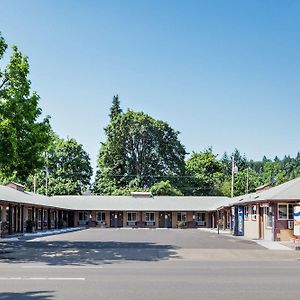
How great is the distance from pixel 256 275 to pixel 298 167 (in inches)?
5879

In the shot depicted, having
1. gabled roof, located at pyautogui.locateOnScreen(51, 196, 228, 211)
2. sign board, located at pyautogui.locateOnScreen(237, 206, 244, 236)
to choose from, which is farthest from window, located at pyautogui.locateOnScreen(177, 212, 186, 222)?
sign board, located at pyautogui.locateOnScreen(237, 206, 244, 236)

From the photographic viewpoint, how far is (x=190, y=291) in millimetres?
11477

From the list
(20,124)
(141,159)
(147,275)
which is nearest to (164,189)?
(141,159)

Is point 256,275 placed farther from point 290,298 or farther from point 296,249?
point 296,249

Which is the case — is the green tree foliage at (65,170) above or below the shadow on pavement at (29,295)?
above

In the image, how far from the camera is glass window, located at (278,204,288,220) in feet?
107

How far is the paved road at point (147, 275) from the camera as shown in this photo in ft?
36.7

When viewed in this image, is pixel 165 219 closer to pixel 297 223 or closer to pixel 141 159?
pixel 141 159

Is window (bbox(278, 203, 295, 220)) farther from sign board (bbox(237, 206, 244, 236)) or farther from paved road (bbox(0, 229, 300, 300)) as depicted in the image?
paved road (bbox(0, 229, 300, 300))

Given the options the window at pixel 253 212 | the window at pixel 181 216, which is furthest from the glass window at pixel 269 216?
the window at pixel 181 216

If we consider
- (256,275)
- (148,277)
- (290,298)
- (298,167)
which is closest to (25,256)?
(148,277)

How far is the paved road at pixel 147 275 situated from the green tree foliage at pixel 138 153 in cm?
5791

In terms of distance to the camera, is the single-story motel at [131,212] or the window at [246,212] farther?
the single-story motel at [131,212]

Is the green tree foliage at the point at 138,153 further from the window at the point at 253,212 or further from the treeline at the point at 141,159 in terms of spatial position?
the window at the point at 253,212
